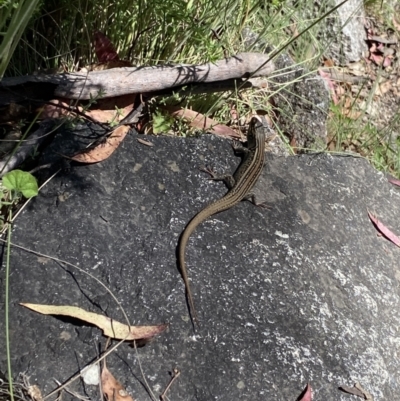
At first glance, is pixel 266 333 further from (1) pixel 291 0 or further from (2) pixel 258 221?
(1) pixel 291 0

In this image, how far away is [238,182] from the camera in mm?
3695

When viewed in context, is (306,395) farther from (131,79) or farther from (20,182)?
(131,79)

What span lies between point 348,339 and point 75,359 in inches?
51.5

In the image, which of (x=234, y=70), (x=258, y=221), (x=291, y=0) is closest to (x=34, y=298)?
(x=258, y=221)

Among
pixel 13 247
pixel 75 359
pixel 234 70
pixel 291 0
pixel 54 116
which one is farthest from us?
pixel 291 0

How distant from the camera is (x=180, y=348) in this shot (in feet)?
Answer: 9.54

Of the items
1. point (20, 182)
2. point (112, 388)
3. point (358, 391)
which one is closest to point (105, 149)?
point (20, 182)

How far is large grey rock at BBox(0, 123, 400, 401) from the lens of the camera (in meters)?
2.83

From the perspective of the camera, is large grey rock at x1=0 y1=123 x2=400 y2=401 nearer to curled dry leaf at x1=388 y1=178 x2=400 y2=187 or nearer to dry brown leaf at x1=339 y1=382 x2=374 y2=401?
dry brown leaf at x1=339 y1=382 x2=374 y2=401

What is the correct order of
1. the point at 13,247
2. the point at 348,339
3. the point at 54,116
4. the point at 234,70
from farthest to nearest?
the point at 234,70 → the point at 54,116 → the point at 348,339 → the point at 13,247

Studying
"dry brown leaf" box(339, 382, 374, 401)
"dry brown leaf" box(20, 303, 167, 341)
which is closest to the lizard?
"dry brown leaf" box(20, 303, 167, 341)

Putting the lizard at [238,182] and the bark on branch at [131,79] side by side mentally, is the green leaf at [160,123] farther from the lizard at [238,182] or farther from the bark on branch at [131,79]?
the lizard at [238,182]

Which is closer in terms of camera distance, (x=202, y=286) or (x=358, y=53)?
(x=202, y=286)

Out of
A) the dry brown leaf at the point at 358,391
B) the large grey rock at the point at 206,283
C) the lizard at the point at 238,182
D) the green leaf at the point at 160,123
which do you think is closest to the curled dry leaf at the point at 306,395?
the large grey rock at the point at 206,283
